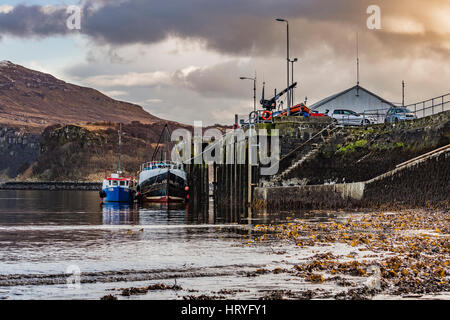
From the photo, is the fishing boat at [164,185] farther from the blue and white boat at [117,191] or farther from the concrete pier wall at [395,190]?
the concrete pier wall at [395,190]

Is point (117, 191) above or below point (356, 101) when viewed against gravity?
below

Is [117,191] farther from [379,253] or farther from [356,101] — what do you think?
[379,253]

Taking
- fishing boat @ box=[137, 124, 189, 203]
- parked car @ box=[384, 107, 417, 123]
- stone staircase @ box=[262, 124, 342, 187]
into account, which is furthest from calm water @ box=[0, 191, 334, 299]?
fishing boat @ box=[137, 124, 189, 203]

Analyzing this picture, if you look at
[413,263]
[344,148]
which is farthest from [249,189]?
[413,263]

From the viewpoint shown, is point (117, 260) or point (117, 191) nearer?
point (117, 260)

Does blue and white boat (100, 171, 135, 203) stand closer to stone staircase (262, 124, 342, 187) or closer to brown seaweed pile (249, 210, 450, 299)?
stone staircase (262, 124, 342, 187)

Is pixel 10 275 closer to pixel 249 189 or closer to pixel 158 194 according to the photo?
pixel 249 189

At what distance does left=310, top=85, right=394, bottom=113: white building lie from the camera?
6688cm

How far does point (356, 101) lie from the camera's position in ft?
220

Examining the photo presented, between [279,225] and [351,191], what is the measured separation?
28.8 feet

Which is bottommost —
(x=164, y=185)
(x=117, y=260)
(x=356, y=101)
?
(x=117, y=260)

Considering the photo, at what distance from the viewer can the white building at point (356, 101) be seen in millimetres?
66875

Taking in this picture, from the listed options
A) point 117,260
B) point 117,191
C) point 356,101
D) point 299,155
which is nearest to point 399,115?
point 299,155

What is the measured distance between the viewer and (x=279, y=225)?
26078 mm
